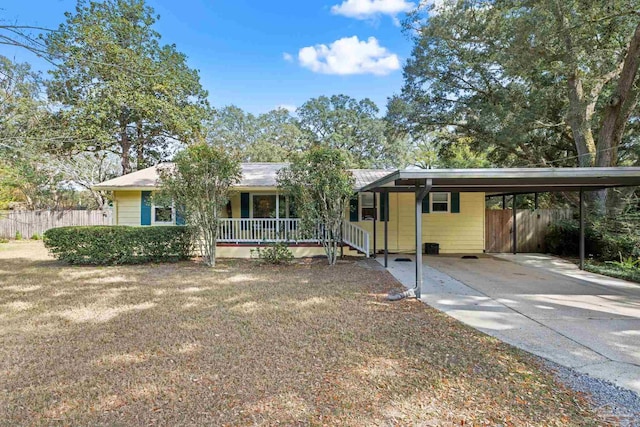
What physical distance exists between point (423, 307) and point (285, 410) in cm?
347

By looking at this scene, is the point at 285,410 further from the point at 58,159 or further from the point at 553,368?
the point at 58,159

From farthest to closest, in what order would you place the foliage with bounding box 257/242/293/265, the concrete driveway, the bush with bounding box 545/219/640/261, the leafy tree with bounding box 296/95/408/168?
1. the leafy tree with bounding box 296/95/408/168
2. the foliage with bounding box 257/242/293/265
3. the bush with bounding box 545/219/640/261
4. the concrete driveway

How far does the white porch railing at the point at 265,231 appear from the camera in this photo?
10.9m

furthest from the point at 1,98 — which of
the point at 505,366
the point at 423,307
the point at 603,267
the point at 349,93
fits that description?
the point at 349,93

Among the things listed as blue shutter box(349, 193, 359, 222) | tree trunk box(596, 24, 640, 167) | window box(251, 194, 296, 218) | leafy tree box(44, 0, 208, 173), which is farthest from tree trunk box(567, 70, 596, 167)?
leafy tree box(44, 0, 208, 173)

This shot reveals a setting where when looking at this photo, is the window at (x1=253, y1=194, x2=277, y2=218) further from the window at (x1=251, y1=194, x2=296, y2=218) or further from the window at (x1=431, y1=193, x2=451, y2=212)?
the window at (x1=431, y1=193, x2=451, y2=212)

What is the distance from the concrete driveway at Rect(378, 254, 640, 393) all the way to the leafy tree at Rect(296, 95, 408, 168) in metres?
21.4

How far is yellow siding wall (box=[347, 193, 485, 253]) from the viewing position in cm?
1210

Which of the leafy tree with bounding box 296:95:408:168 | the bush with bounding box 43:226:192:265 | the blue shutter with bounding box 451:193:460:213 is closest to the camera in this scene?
the bush with bounding box 43:226:192:265

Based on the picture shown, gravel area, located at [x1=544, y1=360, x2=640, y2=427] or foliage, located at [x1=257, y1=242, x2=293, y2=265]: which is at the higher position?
foliage, located at [x1=257, y1=242, x2=293, y2=265]

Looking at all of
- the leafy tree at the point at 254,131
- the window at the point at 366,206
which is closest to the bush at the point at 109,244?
the window at the point at 366,206

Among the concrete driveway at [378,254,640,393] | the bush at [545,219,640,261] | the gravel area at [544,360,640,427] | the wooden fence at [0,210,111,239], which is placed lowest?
the gravel area at [544,360,640,427]

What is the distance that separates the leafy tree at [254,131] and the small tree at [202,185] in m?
21.5

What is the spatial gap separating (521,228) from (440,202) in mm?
3315
